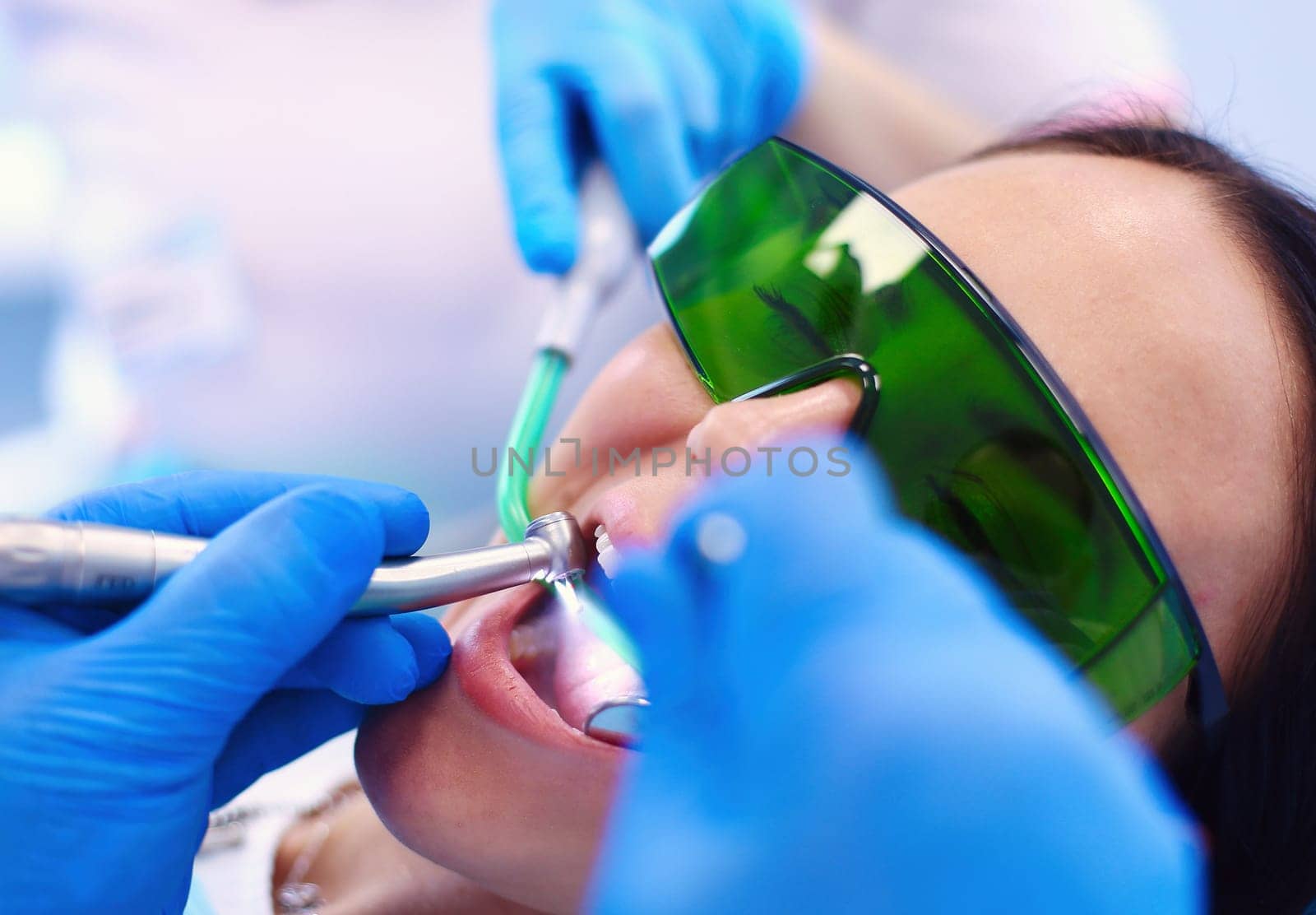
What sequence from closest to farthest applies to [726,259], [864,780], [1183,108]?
[864,780] < [726,259] < [1183,108]

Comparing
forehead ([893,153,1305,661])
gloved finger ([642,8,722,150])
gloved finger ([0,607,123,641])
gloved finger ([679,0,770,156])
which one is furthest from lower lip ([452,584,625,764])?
gloved finger ([679,0,770,156])

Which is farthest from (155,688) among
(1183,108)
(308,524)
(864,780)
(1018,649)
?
(1183,108)

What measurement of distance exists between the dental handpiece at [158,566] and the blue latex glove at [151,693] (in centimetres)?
2

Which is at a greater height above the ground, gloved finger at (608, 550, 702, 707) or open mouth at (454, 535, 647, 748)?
gloved finger at (608, 550, 702, 707)

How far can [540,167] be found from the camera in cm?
125

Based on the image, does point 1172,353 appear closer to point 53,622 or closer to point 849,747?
point 849,747

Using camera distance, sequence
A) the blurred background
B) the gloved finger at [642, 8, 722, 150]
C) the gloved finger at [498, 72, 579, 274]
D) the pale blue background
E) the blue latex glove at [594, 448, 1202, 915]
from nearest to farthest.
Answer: the blue latex glove at [594, 448, 1202, 915], the gloved finger at [498, 72, 579, 274], the gloved finger at [642, 8, 722, 150], the pale blue background, the blurred background

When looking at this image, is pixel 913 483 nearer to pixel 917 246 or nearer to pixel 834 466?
pixel 834 466

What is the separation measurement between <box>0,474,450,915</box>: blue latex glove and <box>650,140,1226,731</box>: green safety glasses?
0.38 m

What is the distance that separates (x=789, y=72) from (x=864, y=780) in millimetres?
1247

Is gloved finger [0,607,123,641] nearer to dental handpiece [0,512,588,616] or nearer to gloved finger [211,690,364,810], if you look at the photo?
dental handpiece [0,512,588,616]

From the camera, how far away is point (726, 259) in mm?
932

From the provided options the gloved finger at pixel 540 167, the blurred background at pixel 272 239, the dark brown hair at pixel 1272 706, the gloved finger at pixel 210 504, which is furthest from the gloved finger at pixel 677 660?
the blurred background at pixel 272 239

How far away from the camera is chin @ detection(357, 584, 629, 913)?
2.38 feet
